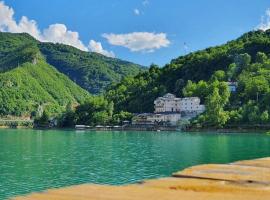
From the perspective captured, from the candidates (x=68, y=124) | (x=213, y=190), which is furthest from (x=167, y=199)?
(x=68, y=124)

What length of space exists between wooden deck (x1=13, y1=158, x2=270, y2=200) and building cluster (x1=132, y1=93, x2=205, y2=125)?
148179 millimetres

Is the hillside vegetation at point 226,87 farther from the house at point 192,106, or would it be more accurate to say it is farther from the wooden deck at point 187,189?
the wooden deck at point 187,189

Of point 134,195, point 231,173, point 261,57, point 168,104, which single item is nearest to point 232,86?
point 261,57

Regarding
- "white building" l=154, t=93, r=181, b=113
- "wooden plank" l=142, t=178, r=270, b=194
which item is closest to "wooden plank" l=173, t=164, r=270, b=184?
"wooden plank" l=142, t=178, r=270, b=194

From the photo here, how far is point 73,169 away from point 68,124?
493 ft

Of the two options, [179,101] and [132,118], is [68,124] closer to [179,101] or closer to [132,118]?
[132,118]

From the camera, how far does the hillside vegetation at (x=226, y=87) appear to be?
448 feet

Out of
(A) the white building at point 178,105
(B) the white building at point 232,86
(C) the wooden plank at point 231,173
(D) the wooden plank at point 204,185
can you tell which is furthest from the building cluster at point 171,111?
(D) the wooden plank at point 204,185

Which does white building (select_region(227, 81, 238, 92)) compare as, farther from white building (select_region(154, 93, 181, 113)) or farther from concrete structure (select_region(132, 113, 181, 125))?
concrete structure (select_region(132, 113, 181, 125))

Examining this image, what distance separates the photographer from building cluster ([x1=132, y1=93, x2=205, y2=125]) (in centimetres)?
16300

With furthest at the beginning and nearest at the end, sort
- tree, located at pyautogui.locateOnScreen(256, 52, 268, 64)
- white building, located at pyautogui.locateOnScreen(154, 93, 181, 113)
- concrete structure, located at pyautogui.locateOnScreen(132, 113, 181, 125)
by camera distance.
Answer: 1. tree, located at pyautogui.locateOnScreen(256, 52, 268, 64)
2. white building, located at pyautogui.locateOnScreen(154, 93, 181, 113)
3. concrete structure, located at pyautogui.locateOnScreen(132, 113, 181, 125)

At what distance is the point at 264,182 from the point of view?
9562 millimetres

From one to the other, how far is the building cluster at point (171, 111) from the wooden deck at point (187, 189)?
486 feet

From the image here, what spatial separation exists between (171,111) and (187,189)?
164365 millimetres
